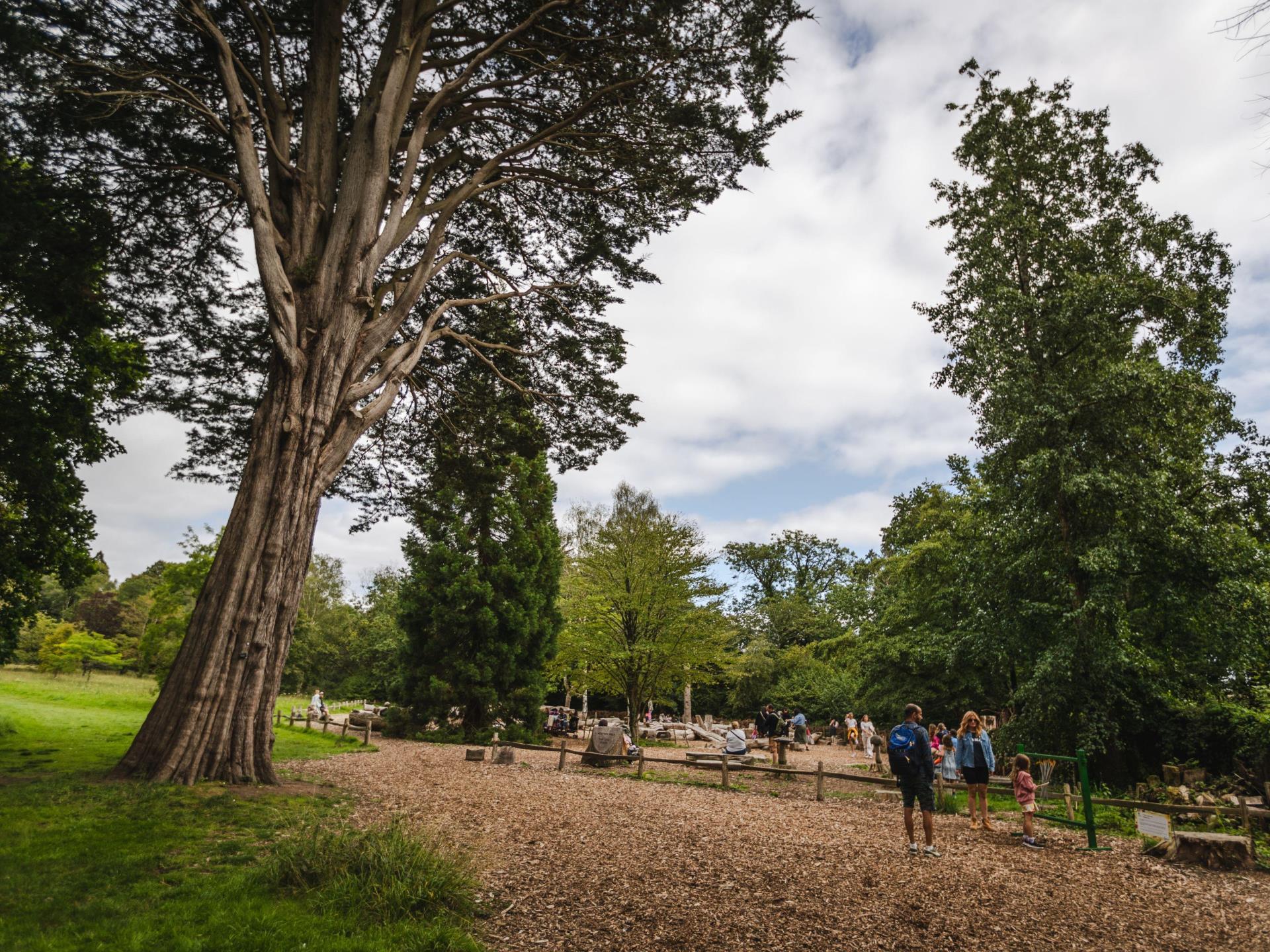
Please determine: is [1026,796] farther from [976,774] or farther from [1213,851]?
[1213,851]

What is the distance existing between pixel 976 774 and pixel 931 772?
2570 mm

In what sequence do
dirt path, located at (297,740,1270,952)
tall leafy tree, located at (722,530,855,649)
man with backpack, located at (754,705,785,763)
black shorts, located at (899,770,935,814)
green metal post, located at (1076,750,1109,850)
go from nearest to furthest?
dirt path, located at (297,740,1270,952) < black shorts, located at (899,770,935,814) < green metal post, located at (1076,750,1109,850) < man with backpack, located at (754,705,785,763) < tall leafy tree, located at (722,530,855,649)

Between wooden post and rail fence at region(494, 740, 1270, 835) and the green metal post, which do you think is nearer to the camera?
wooden post and rail fence at region(494, 740, 1270, 835)

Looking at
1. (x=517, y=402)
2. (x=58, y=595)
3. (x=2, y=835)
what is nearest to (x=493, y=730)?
(x=517, y=402)

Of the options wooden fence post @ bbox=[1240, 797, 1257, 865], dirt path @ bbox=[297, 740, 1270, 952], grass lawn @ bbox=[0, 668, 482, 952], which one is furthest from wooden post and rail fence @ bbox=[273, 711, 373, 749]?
wooden fence post @ bbox=[1240, 797, 1257, 865]

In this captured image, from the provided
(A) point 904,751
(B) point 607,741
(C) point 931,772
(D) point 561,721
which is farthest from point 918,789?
(D) point 561,721

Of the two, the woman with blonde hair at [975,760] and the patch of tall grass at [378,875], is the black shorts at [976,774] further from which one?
the patch of tall grass at [378,875]

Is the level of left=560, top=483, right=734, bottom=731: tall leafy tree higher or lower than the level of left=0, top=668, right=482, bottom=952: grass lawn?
higher

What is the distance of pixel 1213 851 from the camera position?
788cm

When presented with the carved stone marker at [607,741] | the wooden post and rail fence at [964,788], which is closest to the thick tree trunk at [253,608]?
the wooden post and rail fence at [964,788]

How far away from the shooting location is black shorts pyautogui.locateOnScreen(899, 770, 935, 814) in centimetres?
759

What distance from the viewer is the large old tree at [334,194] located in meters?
8.26

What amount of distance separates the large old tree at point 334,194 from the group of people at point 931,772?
709cm

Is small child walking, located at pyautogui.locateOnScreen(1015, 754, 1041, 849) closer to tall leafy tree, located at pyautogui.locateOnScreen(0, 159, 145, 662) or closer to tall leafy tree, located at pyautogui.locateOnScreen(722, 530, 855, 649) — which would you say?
tall leafy tree, located at pyautogui.locateOnScreen(0, 159, 145, 662)
